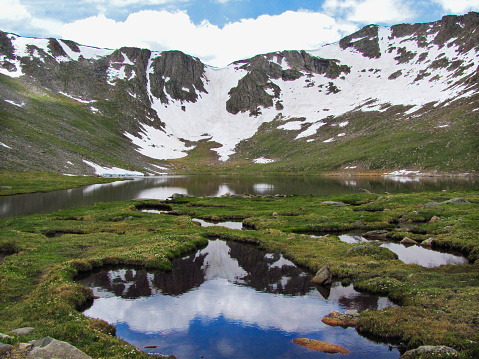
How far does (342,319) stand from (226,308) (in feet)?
22.3

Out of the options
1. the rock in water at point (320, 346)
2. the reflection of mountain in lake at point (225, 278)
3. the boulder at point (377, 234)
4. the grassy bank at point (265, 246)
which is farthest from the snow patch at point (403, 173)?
the rock in water at point (320, 346)

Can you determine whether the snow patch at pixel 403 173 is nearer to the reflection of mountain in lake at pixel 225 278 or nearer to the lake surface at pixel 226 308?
the reflection of mountain in lake at pixel 225 278

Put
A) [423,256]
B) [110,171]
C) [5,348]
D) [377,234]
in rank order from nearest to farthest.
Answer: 1. [5,348]
2. [423,256]
3. [377,234]
4. [110,171]

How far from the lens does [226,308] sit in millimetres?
21203

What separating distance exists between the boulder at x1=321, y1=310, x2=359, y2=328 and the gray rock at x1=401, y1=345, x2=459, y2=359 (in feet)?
13.0

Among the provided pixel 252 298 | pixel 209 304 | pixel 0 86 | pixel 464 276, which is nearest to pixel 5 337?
pixel 209 304

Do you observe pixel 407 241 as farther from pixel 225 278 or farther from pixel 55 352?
pixel 55 352

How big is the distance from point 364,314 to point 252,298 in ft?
23.0

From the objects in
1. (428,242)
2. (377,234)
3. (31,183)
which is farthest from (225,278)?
(31,183)

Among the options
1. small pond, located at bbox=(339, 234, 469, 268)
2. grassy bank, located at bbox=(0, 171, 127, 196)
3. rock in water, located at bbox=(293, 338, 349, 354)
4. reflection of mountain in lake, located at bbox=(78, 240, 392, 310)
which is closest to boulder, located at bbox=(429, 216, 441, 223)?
small pond, located at bbox=(339, 234, 469, 268)

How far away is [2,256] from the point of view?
3080 centimetres

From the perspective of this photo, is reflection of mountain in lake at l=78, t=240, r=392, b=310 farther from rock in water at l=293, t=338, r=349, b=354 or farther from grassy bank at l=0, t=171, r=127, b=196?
grassy bank at l=0, t=171, r=127, b=196

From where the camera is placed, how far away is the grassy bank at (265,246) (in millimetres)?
16453

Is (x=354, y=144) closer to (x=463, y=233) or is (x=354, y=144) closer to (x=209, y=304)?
(x=463, y=233)
